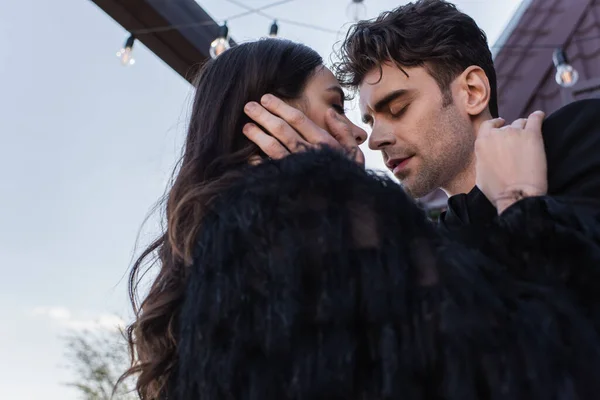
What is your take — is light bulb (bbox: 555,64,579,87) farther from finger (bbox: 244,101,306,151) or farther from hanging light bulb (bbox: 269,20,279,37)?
finger (bbox: 244,101,306,151)

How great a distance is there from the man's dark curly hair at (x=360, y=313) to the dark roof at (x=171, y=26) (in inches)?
105

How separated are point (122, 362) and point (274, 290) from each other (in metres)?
7.17

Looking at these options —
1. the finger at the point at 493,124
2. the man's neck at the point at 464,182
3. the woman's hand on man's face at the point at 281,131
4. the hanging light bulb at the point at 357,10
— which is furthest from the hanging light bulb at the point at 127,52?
the finger at the point at 493,124

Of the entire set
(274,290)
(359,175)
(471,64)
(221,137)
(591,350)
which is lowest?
(591,350)

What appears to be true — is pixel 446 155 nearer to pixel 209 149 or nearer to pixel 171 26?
pixel 209 149

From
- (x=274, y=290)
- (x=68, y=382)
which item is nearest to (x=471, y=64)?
(x=274, y=290)

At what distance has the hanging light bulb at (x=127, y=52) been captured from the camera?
371 cm

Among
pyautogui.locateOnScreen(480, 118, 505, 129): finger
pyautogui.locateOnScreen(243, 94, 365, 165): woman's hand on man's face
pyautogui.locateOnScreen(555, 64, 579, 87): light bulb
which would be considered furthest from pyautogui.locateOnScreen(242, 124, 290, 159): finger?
pyautogui.locateOnScreen(555, 64, 579, 87): light bulb

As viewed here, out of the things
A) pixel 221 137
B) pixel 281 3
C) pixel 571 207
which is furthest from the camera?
pixel 281 3

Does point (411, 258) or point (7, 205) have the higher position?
point (7, 205)

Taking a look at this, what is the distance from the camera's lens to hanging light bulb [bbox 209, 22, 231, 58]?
12.1 feet

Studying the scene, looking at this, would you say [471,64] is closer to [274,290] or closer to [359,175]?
[359,175]

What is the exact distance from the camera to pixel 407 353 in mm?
832

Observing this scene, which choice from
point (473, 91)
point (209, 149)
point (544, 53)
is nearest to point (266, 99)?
point (209, 149)
